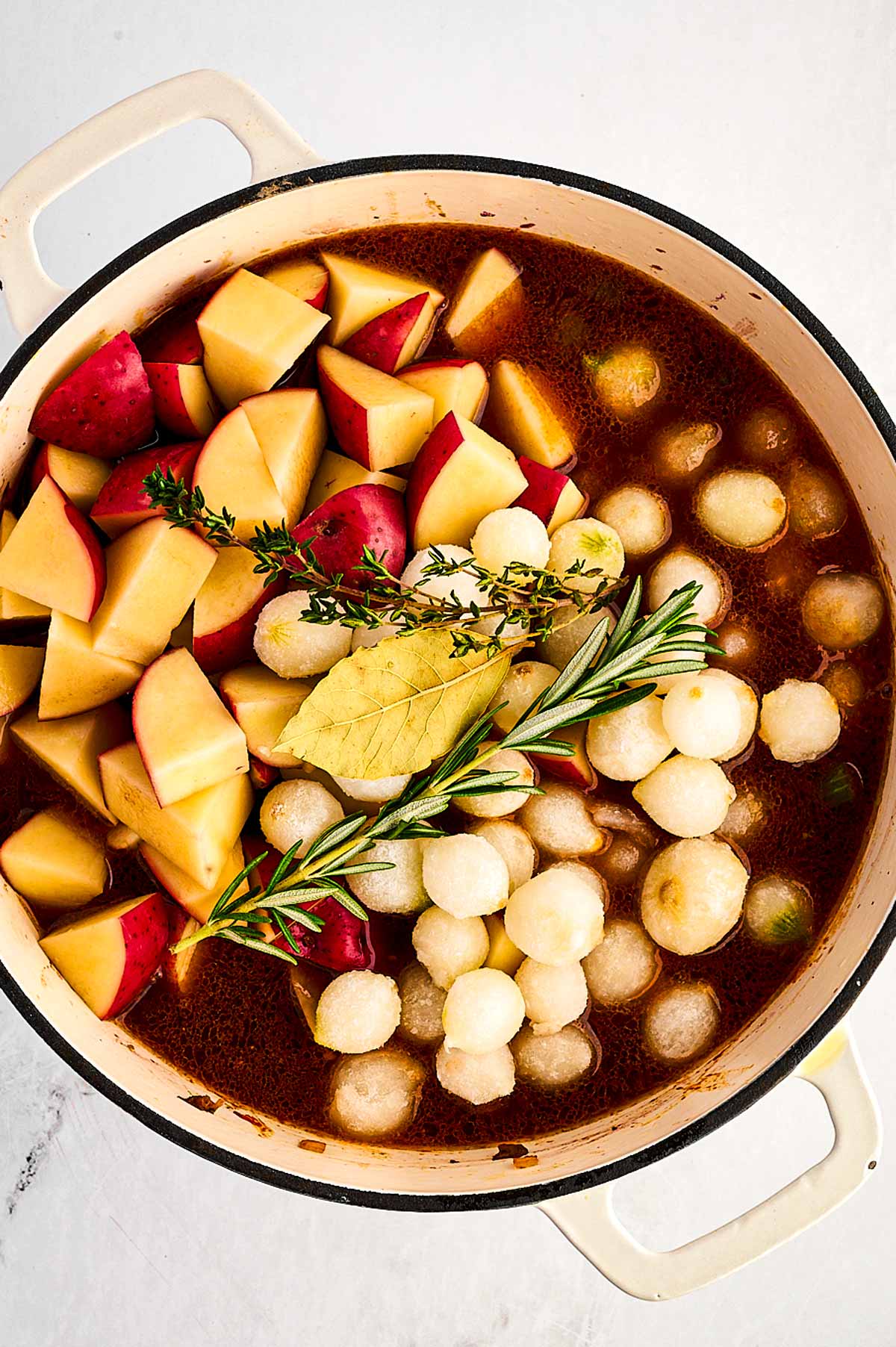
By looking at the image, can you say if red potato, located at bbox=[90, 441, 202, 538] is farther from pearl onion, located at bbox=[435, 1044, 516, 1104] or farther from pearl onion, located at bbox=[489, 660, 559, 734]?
pearl onion, located at bbox=[435, 1044, 516, 1104]

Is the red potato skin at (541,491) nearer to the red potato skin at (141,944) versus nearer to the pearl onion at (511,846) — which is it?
the pearl onion at (511,846)

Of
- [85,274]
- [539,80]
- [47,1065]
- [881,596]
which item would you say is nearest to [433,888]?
[881,596]

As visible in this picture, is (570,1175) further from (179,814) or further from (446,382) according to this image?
(446,382)

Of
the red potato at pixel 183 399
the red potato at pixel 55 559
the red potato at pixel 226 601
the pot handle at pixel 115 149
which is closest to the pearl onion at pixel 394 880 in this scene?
the red potato at pixel 226 601

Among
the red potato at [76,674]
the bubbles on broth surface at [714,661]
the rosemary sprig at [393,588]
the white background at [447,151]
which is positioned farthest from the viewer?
the white background at [447,151]

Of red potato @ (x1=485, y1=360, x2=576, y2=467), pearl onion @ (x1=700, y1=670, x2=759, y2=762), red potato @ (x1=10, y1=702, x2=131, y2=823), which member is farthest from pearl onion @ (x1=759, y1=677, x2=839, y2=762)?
red potato @ (x1=10, y1=702, x2=131, y2=823)

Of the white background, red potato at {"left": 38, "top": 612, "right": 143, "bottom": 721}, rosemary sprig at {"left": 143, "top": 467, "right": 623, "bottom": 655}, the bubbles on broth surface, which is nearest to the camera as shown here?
rosemary sprig at {"left": 143, "top": 467, "right": 623, "bottom": 655}

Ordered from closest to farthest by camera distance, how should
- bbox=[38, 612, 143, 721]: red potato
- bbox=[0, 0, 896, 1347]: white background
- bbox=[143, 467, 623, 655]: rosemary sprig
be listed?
bbox=[143, 467, 623, 655]: rosemary sprig, bbox=[38, 612, 143, 721]: red potato, bbox=[0, 0, 896, 1347]: white background
